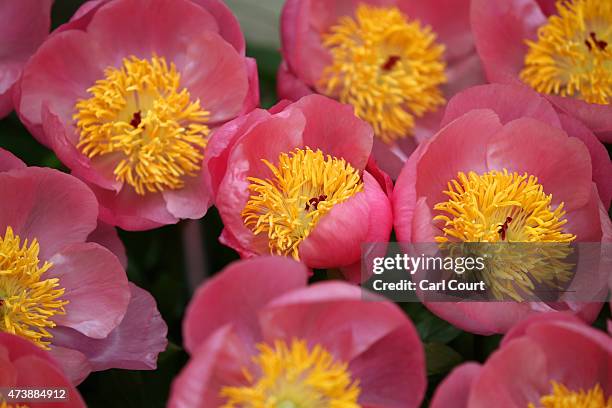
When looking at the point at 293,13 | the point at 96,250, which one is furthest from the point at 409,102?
the point at 96,250

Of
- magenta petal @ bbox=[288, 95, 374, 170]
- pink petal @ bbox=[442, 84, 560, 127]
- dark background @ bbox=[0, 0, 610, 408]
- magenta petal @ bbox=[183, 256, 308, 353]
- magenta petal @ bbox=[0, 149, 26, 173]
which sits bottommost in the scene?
dark background @ bbox=[0, 0, 610, 408]

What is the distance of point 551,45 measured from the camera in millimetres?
677

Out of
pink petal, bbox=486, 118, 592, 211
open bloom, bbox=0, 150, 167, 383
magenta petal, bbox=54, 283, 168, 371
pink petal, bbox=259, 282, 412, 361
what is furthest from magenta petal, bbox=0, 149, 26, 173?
pink petal, bbox=486, 118, 592, 211

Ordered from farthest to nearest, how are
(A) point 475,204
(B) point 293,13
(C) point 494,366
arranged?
(B) point 293,13
(A) point 475,204
(C) point 494,366

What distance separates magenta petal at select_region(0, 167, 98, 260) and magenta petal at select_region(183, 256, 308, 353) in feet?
0.52

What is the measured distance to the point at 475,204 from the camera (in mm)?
546

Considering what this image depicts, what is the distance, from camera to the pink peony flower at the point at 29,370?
46 centimetres

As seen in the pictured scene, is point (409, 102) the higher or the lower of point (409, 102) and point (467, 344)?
the higher

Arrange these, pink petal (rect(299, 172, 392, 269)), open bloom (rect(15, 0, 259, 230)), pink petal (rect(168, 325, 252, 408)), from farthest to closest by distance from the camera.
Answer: open bloom (rect(15, 0, 259, 230)), pink petal (rect(299, 172, 392, 269)), pink petal (rect(168, 325, 252, 408))

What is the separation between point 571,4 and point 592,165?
186 millimetres

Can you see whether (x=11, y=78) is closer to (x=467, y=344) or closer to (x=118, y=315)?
(x=118, y=315)

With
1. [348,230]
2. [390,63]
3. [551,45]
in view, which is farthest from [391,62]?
[348,230]

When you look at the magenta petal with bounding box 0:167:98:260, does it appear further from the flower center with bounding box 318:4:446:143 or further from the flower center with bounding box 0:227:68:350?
the flower center with bounding box 318:4:446:143

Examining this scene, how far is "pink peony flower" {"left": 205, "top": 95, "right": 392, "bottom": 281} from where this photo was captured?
0.54 meters
